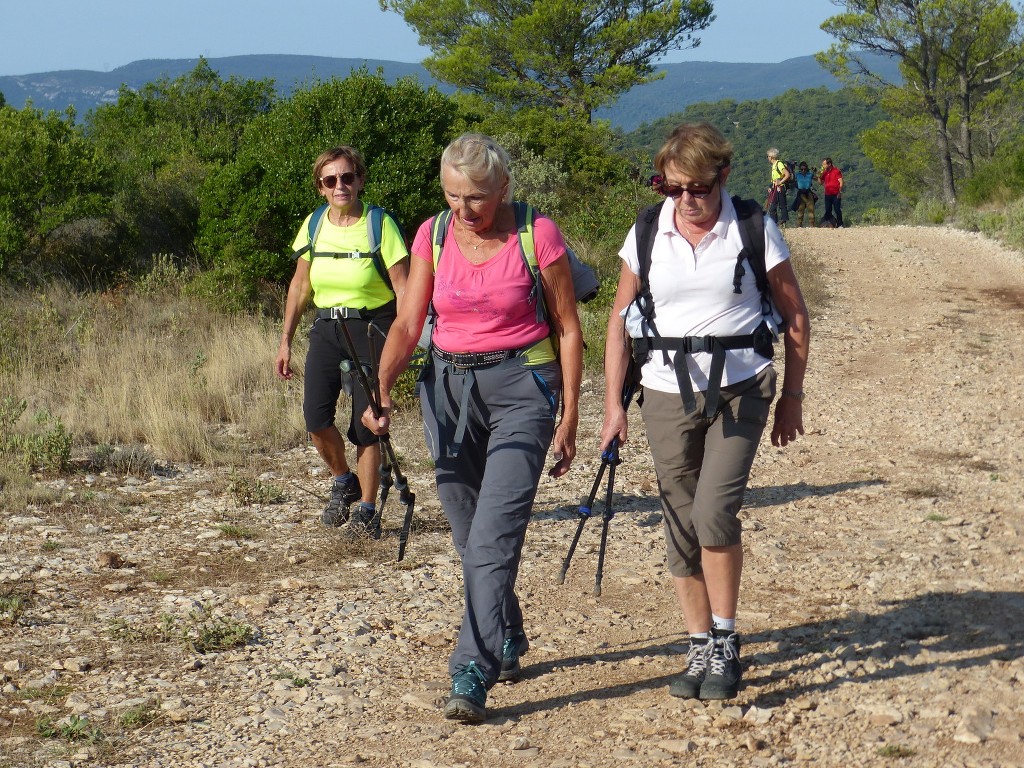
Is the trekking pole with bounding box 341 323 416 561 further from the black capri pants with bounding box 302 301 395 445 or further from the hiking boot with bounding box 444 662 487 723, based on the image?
the hiking boot with bounding box 444 662 487 723

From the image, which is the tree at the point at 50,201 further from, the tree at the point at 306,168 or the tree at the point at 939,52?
the tree at the point at 939,52

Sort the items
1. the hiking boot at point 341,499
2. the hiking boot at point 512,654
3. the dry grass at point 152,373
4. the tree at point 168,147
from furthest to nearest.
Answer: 1. the tree at point 168,147
2. the dry grass at point 152,373
3. the hiking boot at point 341,499
4. the hiking boot at point 512,654

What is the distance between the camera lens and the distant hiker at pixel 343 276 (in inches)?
204

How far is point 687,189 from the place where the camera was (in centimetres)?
343

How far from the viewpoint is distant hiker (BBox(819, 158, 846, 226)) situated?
23188 mm

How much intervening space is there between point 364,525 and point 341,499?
25 centimetres

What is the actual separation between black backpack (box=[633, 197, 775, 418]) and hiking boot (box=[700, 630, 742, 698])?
73 centimetres

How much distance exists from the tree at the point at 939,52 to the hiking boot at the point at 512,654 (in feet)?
102

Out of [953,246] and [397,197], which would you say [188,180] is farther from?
[953,246]

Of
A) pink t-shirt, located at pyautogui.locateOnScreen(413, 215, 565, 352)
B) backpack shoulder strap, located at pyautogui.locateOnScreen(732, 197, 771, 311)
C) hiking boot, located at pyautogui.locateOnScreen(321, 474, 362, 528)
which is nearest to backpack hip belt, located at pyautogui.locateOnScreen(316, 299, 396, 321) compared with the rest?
hiking boot, located at pyautogui.locateOnScreen(321, 474, 362, 528)

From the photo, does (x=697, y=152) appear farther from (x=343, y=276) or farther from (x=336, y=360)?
(x=336, y=360)

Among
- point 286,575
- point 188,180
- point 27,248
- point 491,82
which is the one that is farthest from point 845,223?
point 286,575

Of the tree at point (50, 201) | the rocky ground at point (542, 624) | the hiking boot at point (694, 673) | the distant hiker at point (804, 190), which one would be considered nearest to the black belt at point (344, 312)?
the rocky ground at point (542, 624)

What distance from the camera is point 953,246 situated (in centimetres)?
1853
